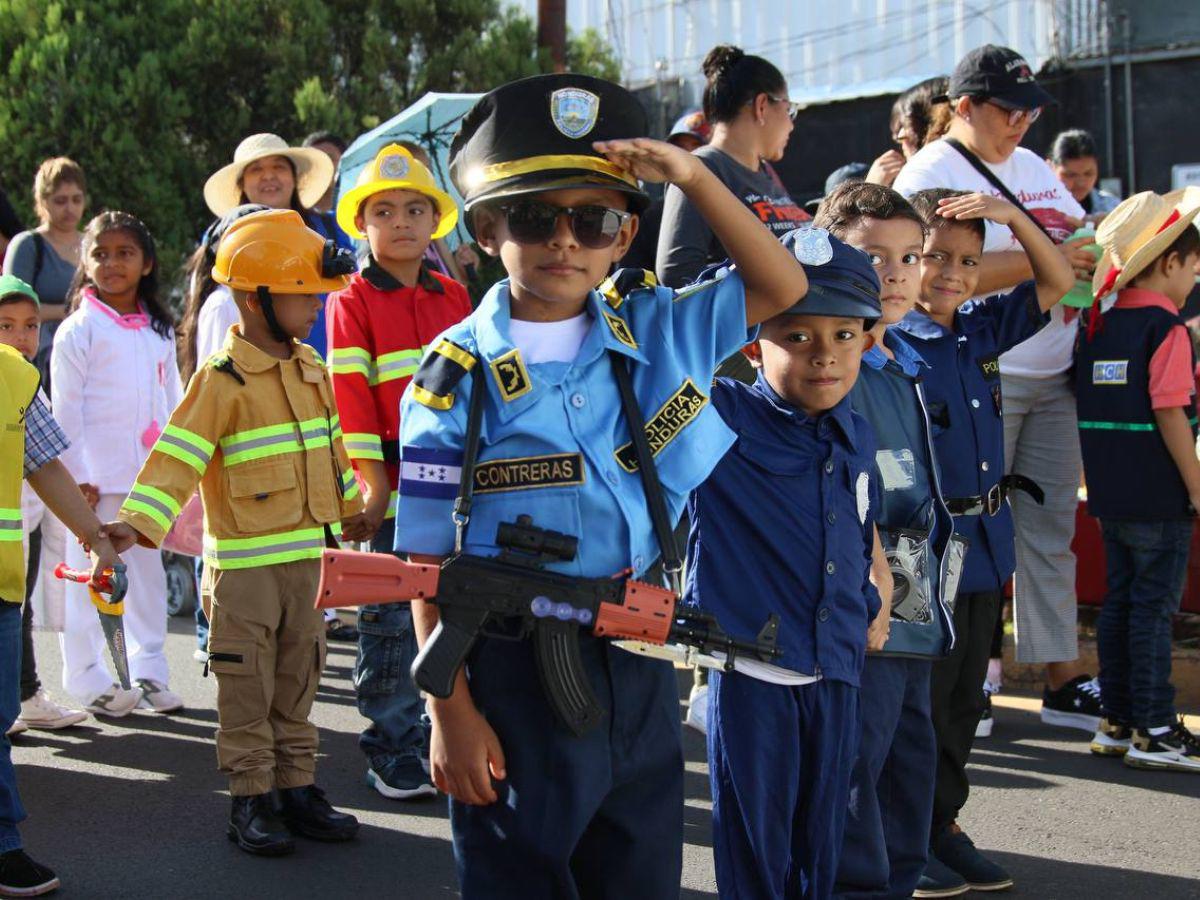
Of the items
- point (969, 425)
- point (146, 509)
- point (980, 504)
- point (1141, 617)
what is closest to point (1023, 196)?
point (1141, 617)

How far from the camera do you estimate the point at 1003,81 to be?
5.88m

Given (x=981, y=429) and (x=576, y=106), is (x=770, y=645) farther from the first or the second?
(x=981, y=429)

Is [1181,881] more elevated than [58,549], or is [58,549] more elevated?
[58,549]

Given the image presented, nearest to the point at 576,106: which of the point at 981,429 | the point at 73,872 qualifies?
the point at 981,429

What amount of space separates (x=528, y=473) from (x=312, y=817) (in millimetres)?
2600

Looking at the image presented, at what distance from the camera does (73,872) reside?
4852 mm

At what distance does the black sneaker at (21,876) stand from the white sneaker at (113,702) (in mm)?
2061

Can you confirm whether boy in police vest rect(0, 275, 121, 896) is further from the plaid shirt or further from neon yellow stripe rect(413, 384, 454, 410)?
neon yellow stripe rect(413, 384, 454, 410)

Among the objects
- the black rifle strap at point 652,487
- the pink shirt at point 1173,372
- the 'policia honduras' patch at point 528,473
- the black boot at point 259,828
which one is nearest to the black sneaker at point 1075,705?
the pink shirt at point 1173,372

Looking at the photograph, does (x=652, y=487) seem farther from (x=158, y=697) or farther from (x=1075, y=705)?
(x=158, y=697)

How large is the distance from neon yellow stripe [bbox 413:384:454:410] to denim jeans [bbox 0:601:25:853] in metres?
2.27

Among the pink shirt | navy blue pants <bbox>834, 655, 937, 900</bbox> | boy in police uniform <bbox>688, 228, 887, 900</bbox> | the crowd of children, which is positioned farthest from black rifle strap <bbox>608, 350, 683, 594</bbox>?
the pink shirt

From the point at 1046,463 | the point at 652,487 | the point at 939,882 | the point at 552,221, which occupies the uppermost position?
the point at 552,221

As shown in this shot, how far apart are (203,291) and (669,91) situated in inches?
451
